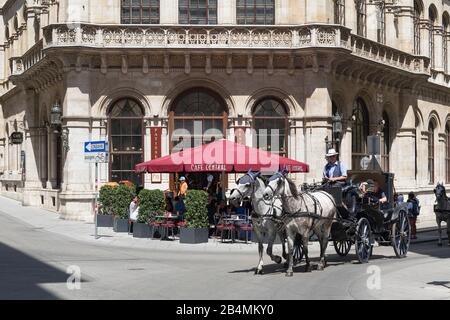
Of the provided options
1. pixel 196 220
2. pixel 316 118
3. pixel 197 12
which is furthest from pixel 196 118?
pixel 196 220

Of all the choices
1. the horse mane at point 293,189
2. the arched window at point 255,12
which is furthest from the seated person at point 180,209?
the arched window at point 255,12

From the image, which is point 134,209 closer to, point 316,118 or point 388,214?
point 316,118

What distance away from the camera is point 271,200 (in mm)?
15945

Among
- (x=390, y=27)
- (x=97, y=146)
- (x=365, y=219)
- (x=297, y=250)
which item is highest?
(x=390, y=27)

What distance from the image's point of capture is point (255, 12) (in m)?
32.2

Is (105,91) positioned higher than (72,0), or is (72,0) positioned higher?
(72,0)

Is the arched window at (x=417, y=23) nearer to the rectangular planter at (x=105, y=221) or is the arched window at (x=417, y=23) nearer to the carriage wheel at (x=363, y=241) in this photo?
the rectangular planter at (x=105, y=221)

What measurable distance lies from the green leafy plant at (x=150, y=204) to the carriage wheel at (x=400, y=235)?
7775 millimetres

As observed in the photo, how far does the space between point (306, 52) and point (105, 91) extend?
310 inches

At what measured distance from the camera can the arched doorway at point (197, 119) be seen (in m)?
31.5

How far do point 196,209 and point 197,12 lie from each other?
11650mm

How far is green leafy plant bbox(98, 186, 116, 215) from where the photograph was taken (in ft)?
89.1
